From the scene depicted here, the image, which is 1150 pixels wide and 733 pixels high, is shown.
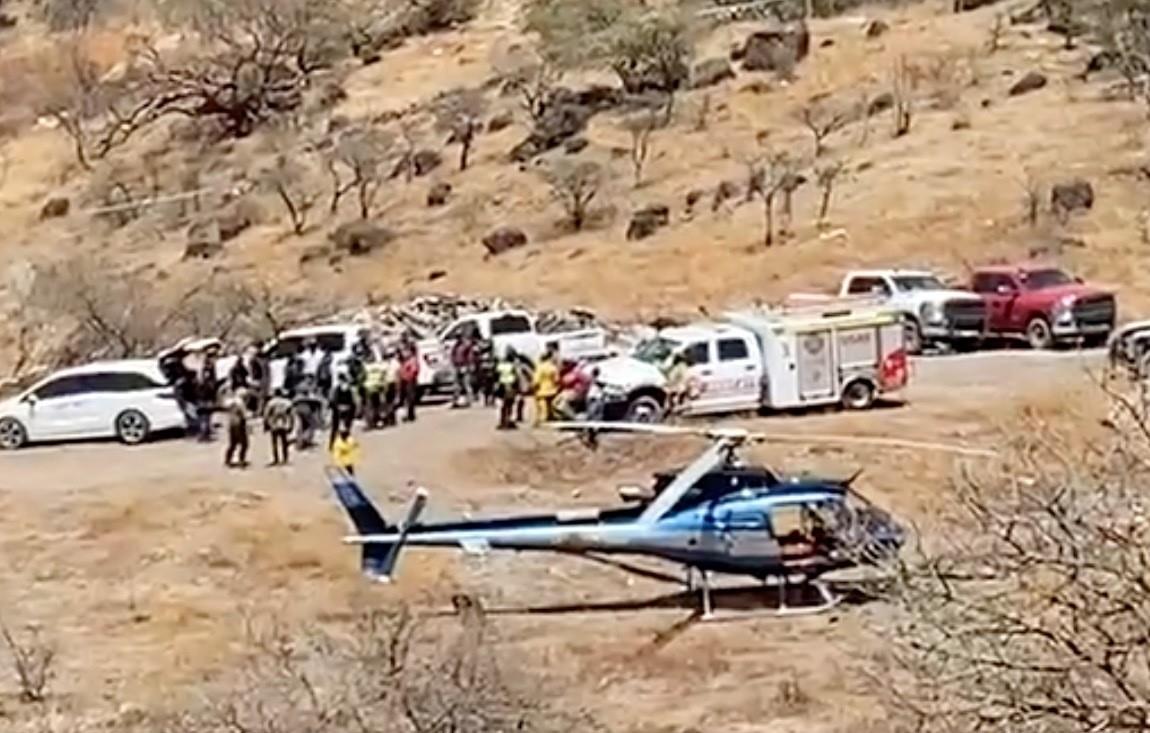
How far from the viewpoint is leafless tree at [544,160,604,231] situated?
55431 millimetres

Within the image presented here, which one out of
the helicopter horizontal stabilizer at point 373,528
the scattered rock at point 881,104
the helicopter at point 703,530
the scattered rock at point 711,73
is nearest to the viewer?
the helicopter at point 703,530

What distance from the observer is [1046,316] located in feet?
141

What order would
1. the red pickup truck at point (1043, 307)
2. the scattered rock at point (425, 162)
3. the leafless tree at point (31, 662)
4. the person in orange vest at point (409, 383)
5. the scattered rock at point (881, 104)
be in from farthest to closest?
the scattered rock at point (425, 162)
the scattered rock at point (881, 104)
the red pickup truck at point (1043, 307)
the person in orange vest at point (409, 383)
the leafless tree at point (31, 662)

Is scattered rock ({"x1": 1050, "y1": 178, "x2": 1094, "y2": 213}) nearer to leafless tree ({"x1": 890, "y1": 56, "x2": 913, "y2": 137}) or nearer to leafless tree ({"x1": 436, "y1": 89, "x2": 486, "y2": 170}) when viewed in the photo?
leafless tree ({"x1": 890, "y1": 56, "x2": 913, "y2": 137})

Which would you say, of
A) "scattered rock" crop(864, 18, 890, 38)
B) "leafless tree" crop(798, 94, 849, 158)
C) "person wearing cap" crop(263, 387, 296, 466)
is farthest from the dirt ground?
"scattered rock" crop(864, 18, 890, 38)

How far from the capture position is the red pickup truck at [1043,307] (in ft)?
140

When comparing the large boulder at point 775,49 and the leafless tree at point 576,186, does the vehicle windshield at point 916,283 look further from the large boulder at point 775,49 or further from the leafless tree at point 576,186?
the large boulder at point 775,49

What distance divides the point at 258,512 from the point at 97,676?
5.62m

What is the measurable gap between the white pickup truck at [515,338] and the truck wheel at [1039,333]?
6618 millimetres

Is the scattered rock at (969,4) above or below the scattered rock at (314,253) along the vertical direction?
above

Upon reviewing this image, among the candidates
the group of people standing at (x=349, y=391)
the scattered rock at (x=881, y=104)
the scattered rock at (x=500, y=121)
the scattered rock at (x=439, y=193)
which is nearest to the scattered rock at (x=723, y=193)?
the scattered rock at (x=881, y=104)

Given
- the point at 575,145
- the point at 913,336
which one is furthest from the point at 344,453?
the point at 575,145

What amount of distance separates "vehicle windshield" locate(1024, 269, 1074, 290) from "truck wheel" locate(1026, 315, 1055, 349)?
25.6 inches

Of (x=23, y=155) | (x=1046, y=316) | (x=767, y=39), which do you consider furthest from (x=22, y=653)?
(x=23, y=155)
